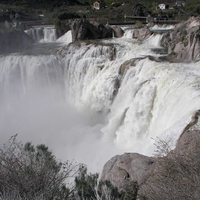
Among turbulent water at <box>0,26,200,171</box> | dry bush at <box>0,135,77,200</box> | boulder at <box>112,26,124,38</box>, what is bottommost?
turbulent water at <box>0,26,200,171</box>

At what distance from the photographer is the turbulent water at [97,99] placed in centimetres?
1037

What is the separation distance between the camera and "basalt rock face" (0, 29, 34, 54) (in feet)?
75.2

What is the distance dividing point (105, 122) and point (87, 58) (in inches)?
Answer: 201

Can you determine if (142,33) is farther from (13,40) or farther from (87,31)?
(13,40)

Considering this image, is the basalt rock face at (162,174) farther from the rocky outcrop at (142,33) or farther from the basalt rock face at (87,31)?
the basalt rock face at (87,31)

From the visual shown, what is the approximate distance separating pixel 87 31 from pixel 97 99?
996 cm

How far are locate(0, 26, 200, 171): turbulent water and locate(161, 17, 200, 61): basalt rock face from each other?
1034 mm

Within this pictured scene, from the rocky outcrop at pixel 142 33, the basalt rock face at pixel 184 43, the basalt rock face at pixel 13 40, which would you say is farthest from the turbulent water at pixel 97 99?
the basalt rock face at pixel 13 40

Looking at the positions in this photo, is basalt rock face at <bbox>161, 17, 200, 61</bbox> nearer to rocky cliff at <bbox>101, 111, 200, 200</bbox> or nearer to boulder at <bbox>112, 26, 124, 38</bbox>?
boulder at <bbox>112, 26, 124, 38</bbox>

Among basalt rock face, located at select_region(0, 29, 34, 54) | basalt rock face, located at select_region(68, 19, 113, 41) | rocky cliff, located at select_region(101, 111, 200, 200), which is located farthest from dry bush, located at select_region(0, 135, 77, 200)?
basalt rock face, located at select_region(0, 29, 34, 54)

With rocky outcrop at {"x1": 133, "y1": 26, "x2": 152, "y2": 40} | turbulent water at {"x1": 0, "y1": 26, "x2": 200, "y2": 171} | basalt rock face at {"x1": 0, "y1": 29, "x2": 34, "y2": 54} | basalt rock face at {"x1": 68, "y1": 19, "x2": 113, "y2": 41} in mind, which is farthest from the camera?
basalt rock face at {"x1": 0, "y1": 29, "x2": 34, "y2": 54}

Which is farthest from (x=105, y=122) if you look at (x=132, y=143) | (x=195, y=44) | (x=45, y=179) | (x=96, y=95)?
(x=45, y=179)

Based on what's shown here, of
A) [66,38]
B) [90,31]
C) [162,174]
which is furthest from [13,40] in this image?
[162,174]

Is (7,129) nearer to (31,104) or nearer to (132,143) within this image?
(31,104)
